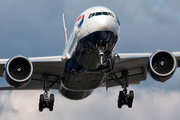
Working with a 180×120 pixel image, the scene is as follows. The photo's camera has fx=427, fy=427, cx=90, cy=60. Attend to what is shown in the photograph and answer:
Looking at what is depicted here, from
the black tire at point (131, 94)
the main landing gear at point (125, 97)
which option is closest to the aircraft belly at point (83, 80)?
the main landing gear at point (125, 97)

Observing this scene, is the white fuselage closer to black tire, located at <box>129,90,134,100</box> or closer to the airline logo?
the airline logo

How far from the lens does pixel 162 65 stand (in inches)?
1059

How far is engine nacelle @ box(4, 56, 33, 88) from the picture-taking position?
2580 cm

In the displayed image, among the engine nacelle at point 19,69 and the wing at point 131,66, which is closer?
the engine nacelle at point 19,69

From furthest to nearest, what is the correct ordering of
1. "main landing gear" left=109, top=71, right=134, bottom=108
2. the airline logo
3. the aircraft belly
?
1. "main landing gear" left=109, top=71, right=134, bottom=108
2. the aircraft belly
3. the airline logo

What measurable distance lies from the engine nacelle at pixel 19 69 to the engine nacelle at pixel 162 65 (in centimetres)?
747

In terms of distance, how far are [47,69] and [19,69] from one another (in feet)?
10.6

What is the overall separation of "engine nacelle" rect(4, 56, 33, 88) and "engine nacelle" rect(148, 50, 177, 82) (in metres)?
7.47

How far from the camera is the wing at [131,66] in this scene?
27.3 metres

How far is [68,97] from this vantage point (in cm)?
3134

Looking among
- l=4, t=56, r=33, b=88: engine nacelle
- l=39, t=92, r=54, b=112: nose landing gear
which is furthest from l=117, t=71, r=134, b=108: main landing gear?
l=4, t=56, r=33, b=88: engine nacelle

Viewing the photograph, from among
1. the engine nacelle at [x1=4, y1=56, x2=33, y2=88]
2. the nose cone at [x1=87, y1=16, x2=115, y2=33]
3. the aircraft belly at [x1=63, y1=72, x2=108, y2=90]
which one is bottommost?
the aircraft belly at [x1=63, y1=72, x2=108, y2=90]

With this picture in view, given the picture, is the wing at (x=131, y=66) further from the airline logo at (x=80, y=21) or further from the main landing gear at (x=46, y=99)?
the main landing gear at (x=46, y=99)

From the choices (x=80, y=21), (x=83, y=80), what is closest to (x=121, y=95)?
(x=83, y=80)
